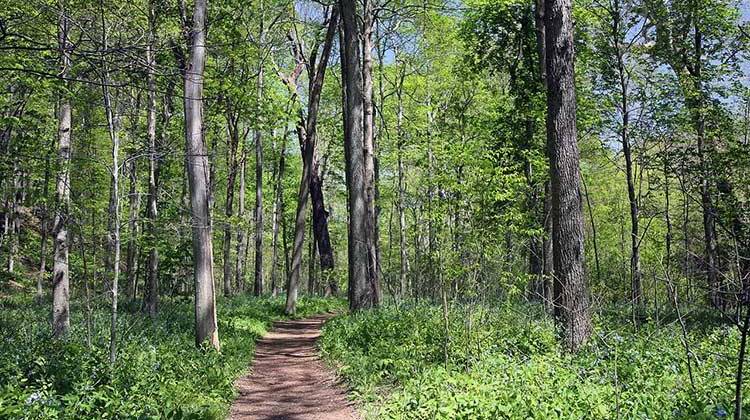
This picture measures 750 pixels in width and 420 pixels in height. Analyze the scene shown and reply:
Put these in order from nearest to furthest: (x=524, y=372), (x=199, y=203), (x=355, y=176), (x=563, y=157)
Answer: (x=524, y=372) < (x=563, y=157) < (x=199, y=203) < (x=355, y=176)

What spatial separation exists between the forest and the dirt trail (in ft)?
0.19

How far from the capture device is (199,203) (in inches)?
348

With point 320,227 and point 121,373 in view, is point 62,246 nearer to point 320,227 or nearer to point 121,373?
point 121,373

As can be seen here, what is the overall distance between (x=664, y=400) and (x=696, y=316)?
9.32m

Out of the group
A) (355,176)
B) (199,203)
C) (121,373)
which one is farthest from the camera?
(355,176)

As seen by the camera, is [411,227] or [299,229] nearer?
[411,227]

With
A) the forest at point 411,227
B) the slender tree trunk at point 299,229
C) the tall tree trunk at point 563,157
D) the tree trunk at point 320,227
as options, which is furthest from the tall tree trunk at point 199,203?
the tree trunk at point 320,227

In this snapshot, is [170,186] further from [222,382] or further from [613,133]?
[613,133]

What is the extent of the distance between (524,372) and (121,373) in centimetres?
446

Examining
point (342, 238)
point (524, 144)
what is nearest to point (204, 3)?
point (524, 144)

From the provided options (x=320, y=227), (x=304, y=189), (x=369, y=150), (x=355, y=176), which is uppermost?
(x=369, y=150)

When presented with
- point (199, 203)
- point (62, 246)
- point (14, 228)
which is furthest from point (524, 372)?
point (14, 228)

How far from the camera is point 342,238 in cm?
3962

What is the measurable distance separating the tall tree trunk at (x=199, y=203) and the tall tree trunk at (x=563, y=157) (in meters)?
5.32
